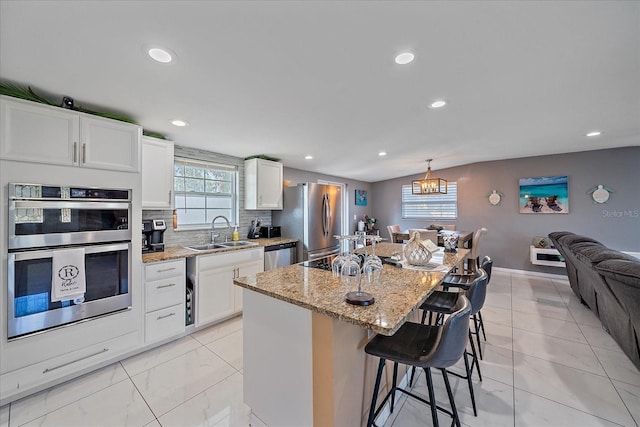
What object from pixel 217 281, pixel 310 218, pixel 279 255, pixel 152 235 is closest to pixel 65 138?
pixel 152 235

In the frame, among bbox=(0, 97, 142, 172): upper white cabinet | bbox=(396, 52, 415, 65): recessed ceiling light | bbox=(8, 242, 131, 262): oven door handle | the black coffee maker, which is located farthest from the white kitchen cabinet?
bbox=(396, 52, 415, 65): recessed ceiling light

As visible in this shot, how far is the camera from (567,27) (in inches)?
60.4

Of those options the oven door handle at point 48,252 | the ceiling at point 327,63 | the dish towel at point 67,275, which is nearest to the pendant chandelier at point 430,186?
the ceiling at point 327,63

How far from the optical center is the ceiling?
1.33 metres

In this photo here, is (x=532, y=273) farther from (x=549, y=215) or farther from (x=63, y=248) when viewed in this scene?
(x=63, y=248)

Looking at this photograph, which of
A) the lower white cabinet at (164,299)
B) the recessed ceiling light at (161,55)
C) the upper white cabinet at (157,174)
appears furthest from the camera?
the upper white cabinet at (157,174)

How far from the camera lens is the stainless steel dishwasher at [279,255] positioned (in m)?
3.57

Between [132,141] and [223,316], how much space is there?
2.11 metres

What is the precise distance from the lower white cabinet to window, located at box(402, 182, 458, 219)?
5.79 meters

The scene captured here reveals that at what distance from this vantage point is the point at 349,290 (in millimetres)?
1519

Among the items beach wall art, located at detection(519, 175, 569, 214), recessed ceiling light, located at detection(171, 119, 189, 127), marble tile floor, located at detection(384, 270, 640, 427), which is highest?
recessed ceiling light, located at detection(171, 119, 189, 127)

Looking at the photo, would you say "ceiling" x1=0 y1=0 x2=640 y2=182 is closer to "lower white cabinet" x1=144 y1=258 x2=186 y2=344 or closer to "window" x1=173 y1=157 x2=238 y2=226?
"window" x1=173 y1=157 x2=238 y2=226

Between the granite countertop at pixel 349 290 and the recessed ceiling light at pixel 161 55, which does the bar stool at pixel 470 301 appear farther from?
the recessed ceiling light at pixel 161 55

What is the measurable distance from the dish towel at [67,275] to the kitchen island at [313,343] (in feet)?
4.59
